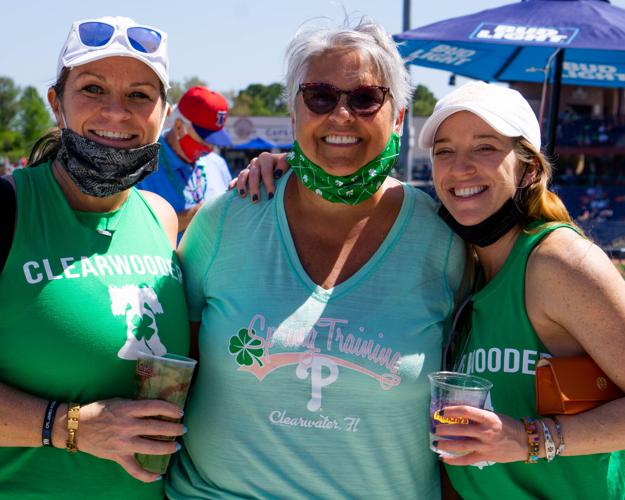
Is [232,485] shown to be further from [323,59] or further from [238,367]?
[323,59]

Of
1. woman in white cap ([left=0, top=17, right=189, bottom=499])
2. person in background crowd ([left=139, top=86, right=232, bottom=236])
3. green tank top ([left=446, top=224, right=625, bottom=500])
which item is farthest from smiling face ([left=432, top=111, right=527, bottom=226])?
person in background crowd ([left=139, top=86, right=232, bottom=236])

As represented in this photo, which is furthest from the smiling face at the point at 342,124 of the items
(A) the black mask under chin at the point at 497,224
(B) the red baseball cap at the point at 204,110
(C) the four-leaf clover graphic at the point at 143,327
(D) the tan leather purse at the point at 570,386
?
(B) the red baseball cap at the point at 204,110

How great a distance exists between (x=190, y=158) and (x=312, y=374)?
158 inches

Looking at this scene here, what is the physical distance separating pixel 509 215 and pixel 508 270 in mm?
205

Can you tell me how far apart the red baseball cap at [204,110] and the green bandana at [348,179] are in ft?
11.8

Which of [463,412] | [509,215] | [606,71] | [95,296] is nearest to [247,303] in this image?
[95,296]

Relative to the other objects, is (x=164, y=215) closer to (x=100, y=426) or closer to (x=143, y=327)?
(x=143, y=327)

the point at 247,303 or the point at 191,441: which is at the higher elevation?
the point at 247,303

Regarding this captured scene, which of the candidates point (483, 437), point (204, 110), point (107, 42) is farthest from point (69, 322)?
point (204, 110)

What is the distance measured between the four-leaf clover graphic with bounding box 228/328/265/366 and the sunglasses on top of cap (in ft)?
3.48

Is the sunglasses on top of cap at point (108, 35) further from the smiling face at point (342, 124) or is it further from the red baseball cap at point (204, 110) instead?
the red baseball cap at point (204, 110)

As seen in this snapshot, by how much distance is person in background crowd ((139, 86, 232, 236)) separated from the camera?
18.5 feet

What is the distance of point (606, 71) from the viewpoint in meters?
A: 8.07

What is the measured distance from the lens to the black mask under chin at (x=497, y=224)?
2.36m
